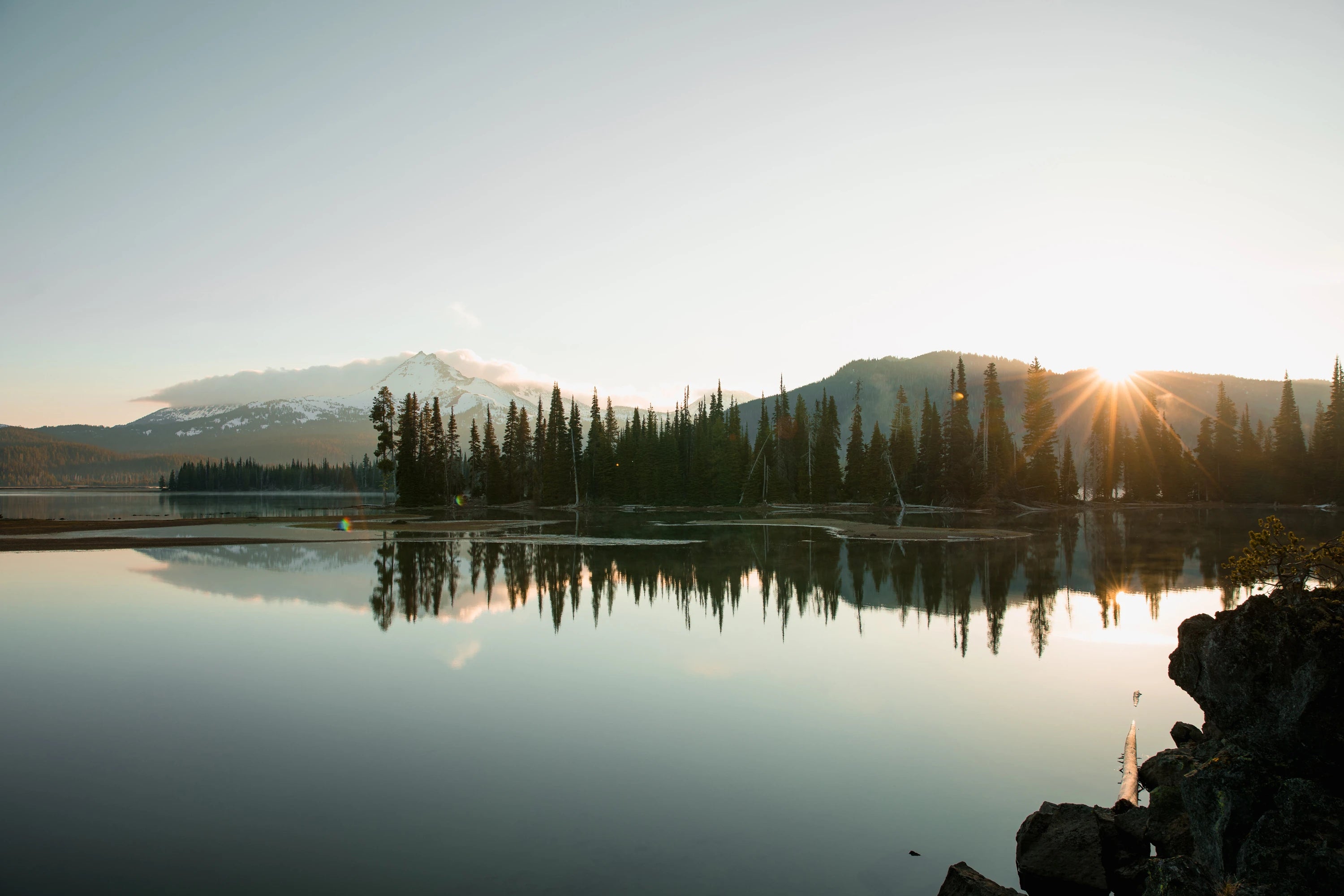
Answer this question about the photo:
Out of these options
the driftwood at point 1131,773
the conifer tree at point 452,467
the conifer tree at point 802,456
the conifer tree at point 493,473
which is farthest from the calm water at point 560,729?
the conifer tree at point 452,467

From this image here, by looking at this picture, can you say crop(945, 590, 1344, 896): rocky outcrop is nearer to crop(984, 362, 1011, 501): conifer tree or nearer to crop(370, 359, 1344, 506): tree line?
crop(370, 359, 1344, 506): tree line

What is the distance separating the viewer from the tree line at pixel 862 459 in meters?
103

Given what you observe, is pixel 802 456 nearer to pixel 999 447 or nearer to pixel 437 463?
pixel 999 447

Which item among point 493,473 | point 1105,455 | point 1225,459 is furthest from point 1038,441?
point 493,473

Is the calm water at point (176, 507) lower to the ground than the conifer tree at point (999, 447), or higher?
lower

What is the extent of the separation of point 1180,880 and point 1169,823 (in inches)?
96.1

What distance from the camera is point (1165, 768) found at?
11.2m

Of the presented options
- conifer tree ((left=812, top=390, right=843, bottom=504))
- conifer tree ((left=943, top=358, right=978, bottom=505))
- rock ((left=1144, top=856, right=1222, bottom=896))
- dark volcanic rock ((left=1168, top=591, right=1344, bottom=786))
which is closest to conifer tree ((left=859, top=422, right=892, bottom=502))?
conifer tree ((left=812, top=390, right=843, bottom=504))

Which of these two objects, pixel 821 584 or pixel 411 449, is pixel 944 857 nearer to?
pixel 821 584

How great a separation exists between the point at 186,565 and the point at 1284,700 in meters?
44.2

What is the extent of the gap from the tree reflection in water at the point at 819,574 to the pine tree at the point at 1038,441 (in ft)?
152

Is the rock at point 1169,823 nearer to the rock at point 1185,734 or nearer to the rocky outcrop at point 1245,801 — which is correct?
the rocky outcrop at point 1245,801

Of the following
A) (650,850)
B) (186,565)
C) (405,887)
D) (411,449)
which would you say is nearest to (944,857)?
(650,850)

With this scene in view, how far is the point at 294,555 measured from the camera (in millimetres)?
44500
